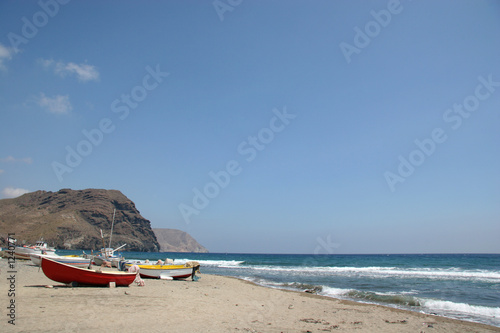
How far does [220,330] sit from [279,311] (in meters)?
4.13

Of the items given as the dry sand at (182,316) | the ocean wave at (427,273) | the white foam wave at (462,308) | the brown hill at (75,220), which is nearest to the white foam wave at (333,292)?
the white foam wave at (462,308)

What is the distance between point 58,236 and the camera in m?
99.1

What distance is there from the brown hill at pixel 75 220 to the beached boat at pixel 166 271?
75.6m

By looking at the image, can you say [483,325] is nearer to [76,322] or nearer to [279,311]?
[279,311]

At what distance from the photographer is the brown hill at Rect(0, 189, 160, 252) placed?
96.9 m

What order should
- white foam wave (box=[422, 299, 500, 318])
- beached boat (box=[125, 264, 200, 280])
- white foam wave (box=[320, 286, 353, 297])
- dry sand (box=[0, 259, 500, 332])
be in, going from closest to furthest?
dry sand (box=[0, 259, 500, 332])
white foam wave (box=[422, 299, 500, 318])
white foam wave (box=[320, 286, 353, 297])
beached boat (box=[125, 264, 200, 280])

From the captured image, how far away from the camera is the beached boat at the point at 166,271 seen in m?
20.7

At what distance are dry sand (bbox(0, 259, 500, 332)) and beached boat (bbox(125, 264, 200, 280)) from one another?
7.88 meters

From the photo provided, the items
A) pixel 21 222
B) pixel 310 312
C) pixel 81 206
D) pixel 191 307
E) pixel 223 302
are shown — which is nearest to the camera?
pixel 191 307

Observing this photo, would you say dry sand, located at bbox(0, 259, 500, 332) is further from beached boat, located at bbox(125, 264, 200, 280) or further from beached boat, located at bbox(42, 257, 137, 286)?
beached boat, located at bbox(125, 264, 200, 280)

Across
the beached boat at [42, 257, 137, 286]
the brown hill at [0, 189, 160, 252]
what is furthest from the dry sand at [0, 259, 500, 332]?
the brown hill at [0, 189, 160, 252]

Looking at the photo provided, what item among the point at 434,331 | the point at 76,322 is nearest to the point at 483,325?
the point at 434,331

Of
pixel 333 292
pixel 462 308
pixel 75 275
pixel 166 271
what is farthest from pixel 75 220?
pixel 462 308

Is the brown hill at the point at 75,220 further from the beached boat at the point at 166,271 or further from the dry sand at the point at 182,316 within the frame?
the dry sand at the point at 182,316
